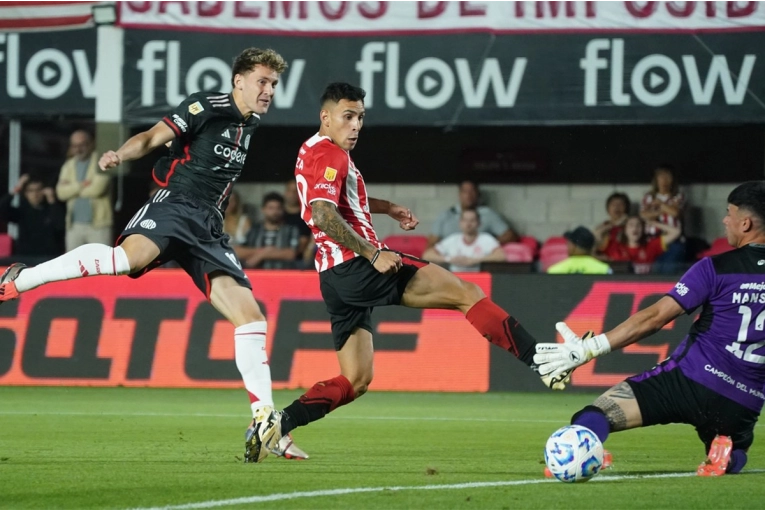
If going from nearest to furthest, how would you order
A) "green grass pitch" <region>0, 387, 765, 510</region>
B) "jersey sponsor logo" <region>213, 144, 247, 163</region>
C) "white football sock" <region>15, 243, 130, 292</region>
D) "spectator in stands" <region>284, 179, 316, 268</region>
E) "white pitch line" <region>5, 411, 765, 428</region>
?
"green grass pitch" <region>0, 387, 765, 510</region>, "white football sock" <region>15, 243, 130, 292</region>, "jersey sponsor logo" <region>213, 144, 247, 163</region>, "white pitch line" <region>5, 411, 765, 428</region>, "spectator in stands" <region>284, 179, 316, 268</region>

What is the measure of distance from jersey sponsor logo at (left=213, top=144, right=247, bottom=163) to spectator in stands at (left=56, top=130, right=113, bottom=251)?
803 cm

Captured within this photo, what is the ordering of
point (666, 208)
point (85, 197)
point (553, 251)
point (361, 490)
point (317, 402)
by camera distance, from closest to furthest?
point (361, 490)
point (317, 402)
point (666, 208)
point (553, 251)
point (85, 197)

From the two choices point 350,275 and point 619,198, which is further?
point 619,198

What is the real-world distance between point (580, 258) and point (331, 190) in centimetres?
665

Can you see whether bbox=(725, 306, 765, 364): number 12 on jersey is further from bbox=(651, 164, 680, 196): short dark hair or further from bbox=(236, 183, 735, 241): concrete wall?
bbox=(236, 183, 735, 241): concrete wall

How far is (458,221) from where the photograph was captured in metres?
15.1

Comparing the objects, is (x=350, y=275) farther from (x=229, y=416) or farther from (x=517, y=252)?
(x=517, y=252)

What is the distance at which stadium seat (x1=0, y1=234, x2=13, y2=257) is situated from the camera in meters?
15.6

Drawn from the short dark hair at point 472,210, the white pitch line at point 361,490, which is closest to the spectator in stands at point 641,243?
the short dark hair at point 472,210

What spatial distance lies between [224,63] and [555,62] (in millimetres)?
3559

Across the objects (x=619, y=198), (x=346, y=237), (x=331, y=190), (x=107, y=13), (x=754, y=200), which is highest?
(x=107, y=13)

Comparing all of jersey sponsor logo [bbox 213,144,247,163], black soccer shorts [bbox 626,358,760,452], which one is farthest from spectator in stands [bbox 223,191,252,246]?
black soccer shorts [bbox 626,358,760,452]

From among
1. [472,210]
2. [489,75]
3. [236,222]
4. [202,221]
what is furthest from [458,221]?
[202,221]

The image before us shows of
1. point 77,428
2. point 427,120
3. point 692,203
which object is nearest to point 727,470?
point 77,428
